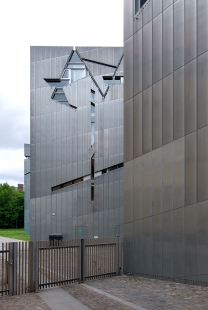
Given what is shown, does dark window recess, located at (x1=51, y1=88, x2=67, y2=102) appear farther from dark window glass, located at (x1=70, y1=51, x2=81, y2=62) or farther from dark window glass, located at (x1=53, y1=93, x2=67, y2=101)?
dark window glass, located at (x1=70, y1=51, x2=81, y2=62)

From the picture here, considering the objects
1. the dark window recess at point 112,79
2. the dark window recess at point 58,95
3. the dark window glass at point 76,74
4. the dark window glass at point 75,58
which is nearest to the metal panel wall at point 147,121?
the dark window recess at point 112,79

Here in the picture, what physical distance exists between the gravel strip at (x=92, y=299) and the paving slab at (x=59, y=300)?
0.63 ft

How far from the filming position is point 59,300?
11.0 m

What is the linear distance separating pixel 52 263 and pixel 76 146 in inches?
1027

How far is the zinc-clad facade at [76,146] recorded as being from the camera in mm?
36250

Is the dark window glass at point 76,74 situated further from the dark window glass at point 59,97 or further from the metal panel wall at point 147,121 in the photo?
the metal panel wall at point 147,121

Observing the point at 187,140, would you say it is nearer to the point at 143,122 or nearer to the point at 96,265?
the point at 143,122

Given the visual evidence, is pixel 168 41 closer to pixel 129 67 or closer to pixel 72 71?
pixel 129 67

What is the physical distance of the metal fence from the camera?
38.5 ft

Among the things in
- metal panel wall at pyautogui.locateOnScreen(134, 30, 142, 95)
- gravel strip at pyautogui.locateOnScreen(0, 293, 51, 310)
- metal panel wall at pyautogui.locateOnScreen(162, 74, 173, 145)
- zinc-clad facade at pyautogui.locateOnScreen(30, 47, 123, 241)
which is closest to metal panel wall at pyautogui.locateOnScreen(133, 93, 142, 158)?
metal panel wall at pyautogui.locateOnScreen(134, 30, 142, 95)

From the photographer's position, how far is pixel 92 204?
37188mm

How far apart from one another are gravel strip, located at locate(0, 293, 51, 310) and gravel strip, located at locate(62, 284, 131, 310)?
44.7 inches

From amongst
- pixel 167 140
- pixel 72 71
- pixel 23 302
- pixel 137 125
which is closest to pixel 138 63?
pixel 137 125

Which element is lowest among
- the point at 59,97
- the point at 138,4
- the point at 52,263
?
the point at 52,263
